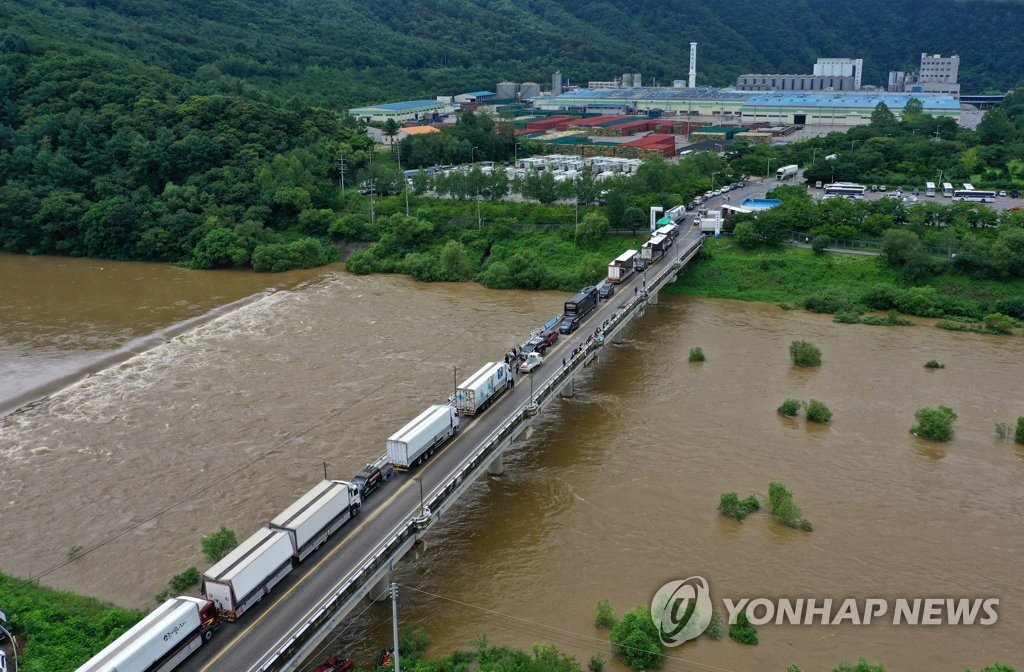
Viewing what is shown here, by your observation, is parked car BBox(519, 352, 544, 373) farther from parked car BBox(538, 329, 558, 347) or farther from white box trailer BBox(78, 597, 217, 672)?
white box trailer BBox(78, 597, 217, 672)

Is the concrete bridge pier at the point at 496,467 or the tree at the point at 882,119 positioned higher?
the tree at the point at 882,119

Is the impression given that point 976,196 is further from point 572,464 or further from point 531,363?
point 572,464

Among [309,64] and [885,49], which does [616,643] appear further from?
[885,49]

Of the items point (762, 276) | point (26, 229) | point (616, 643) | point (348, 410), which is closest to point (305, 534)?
point (616, 643)

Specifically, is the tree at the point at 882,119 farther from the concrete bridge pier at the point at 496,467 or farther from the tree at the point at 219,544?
the tree at the point at 219,544

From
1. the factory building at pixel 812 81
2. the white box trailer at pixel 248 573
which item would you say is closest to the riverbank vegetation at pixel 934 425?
the white box trailer at pixel 248 573

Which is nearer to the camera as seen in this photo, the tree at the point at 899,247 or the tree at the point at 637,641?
the tree at the point at 637,641

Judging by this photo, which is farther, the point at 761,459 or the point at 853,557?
the point at 761,459
